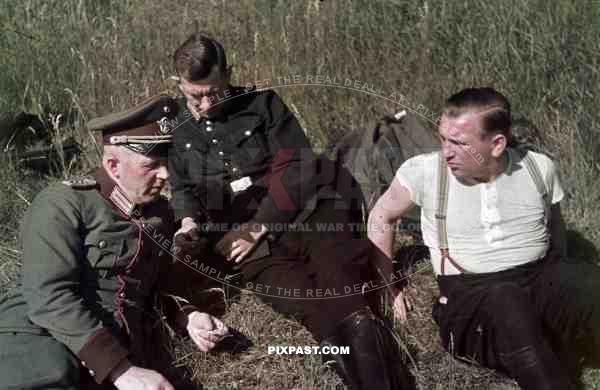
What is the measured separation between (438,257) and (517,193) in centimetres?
49

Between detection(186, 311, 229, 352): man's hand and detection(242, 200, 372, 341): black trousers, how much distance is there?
1.38 ft

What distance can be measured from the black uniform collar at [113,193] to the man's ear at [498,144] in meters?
1.65

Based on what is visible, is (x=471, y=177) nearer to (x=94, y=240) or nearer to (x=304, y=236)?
(x=304, y=236)

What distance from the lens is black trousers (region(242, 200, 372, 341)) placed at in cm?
333

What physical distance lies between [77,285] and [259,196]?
1418mm

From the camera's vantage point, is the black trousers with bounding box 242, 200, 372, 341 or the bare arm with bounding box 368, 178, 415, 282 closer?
the black trousers with bounding box 242, 200, 372, 341

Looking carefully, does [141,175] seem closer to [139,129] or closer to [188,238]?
[139,129]

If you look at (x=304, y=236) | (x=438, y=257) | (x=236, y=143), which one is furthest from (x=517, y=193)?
(x=236, y=143)

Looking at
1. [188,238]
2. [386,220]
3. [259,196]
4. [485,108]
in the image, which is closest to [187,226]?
[188,238]

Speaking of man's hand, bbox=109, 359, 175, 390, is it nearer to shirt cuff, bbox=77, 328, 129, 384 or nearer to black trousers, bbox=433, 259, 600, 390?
shirt cuff, bbox=77, 328, 129, 384

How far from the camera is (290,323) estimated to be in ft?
12.1

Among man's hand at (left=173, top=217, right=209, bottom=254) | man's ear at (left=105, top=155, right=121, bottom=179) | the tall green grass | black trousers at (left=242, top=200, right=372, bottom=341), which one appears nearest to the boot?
black trousers at (left=242, top=200, right=372, bottom=341)

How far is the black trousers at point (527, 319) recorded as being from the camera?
2.98 m

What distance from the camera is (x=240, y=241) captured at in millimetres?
3809
